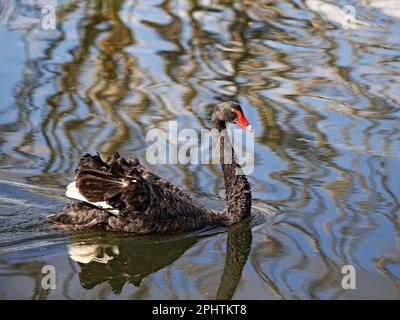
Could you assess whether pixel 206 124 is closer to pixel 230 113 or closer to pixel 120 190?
pixel 230 113

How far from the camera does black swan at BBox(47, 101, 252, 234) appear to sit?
5219 mm

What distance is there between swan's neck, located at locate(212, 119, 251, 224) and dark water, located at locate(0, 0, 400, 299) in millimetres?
106

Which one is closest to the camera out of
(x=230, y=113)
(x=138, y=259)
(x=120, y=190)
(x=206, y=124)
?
(x=138, y=259)

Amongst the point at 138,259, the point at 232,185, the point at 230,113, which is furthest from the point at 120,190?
the point at 230,113

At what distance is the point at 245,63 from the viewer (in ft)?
28.0

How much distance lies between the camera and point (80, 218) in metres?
5.26

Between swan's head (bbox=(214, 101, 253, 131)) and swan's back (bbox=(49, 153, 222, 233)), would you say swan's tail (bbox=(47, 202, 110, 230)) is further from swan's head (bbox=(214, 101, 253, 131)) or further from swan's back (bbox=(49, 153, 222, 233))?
swan's head (bbox=(214, 101, 253, 131))

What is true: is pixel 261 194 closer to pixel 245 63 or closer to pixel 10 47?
pixel 245 63

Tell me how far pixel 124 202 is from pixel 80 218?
25cm

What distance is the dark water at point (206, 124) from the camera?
4766mm

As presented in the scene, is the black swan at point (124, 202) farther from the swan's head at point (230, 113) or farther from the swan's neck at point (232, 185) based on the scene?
the swan's head at point (230, 113)

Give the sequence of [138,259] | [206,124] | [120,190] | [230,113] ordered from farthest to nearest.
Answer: [206,124], [230,113], [120,190], [138,259]
